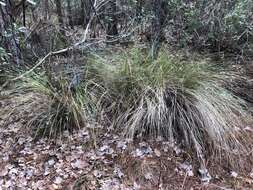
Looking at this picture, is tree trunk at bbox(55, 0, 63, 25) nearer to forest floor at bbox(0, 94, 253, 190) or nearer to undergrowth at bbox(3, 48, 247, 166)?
undergrowth at bbox(3, 48, 247, 166)

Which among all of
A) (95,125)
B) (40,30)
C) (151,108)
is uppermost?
(40,30)

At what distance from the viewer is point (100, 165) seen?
321 cm

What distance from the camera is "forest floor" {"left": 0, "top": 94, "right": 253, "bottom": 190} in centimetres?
306

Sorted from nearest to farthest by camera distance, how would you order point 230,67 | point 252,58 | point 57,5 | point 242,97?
point 242,97 < point 230,67 < point 252,58 < point 57,5

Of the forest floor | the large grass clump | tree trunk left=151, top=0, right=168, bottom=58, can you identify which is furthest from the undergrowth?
tree trunk left=151, top=0, right=168, bottom=58

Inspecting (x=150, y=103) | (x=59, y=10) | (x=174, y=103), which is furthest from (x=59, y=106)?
(x=59, y=10)

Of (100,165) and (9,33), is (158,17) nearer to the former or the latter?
(9,33)

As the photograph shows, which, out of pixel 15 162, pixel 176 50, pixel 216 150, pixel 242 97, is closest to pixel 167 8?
pixel 176 50

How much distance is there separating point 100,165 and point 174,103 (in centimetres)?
111

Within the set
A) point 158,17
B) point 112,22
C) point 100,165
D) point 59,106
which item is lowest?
point 100,165

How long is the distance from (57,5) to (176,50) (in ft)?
9.24

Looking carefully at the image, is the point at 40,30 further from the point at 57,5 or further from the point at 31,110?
the point at 31,110

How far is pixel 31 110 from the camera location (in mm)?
3719

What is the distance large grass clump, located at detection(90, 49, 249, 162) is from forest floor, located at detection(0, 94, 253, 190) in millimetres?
186
